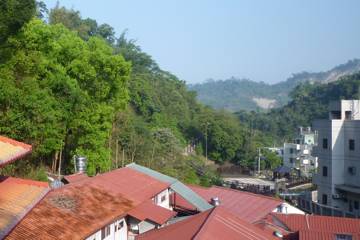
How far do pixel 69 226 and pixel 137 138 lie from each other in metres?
24.5

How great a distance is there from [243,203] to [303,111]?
83.1 meters

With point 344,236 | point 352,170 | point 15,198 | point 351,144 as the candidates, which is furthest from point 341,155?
point 15,198

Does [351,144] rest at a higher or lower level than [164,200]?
higher

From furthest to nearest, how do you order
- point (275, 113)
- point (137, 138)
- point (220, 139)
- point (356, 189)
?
point (275, 113), point (220, 139), point (137, 138), point (356, 189)

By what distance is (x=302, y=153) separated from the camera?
6719cm

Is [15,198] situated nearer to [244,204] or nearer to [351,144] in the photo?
[244,204]

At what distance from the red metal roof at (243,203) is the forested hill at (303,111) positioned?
73.7 m

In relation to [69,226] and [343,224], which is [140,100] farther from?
[69,226]

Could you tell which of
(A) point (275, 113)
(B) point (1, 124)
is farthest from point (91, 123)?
(A) point (275, 113)

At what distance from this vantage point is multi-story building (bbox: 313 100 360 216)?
3153 cm

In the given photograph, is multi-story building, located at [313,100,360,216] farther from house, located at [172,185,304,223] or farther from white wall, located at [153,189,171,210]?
white wall, located at [153,189,171,210]

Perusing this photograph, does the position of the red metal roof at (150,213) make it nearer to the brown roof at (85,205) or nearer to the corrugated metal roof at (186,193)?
the brown roof at (85,205)

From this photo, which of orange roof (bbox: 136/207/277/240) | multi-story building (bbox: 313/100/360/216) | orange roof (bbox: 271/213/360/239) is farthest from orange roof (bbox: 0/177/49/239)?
multi-story building (bbox: 313/100/360/216)

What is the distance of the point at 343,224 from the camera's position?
669 inches
